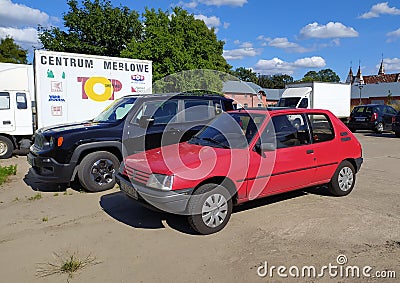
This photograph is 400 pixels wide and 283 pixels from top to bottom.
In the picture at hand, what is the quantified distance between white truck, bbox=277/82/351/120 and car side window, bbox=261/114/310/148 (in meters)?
18.3

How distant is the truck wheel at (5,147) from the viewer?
10.8m

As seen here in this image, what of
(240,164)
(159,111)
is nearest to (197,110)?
(159,111)

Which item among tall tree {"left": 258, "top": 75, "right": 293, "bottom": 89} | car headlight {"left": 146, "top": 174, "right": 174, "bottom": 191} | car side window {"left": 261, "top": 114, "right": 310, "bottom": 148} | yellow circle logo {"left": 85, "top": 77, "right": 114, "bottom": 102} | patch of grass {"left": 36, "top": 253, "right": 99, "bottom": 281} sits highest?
tall tree {"left": 258, "top": 75, "right": 293, "bottom": 89}

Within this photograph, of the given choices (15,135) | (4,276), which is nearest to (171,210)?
(4,276)

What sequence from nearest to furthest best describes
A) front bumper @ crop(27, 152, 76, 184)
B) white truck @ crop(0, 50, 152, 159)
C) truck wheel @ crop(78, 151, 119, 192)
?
front bumper @ crop(27, 152, 76, 184), truck wheel @ crop(78, 151, 119, 192), white truck @ crop(0, 50, 152, 159)

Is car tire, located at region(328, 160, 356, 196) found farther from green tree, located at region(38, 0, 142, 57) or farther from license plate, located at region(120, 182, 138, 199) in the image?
green tree, located at region(38, 0, 142, 57)

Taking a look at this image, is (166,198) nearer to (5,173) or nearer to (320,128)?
(320,128)

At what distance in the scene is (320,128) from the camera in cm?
577

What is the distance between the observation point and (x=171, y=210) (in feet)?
13.9

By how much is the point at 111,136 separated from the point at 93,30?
25596 mm

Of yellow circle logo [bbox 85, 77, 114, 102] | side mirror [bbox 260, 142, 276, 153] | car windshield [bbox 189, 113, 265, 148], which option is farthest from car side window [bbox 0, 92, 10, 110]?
side mirror [bbox 260, 142, 276, 153]

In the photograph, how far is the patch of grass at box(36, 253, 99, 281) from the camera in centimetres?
355

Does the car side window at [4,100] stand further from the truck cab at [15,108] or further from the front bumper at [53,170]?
the front bumper at [53,170]

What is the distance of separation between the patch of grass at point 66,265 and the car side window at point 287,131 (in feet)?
9.24
